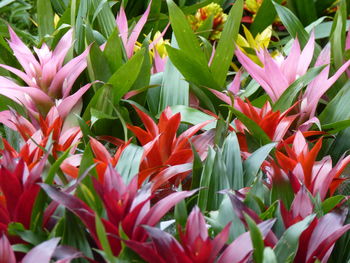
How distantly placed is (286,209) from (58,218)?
334 millimetres

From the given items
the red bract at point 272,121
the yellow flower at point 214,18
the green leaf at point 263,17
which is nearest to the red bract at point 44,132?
the red bract at point 272,121

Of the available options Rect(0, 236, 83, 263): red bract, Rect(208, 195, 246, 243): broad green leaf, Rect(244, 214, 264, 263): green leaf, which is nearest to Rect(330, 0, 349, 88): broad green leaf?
Rect(208, 195, 246, 243): broad green leaf

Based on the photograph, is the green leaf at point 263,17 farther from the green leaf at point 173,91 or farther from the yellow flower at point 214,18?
the green leaf at point 173,91

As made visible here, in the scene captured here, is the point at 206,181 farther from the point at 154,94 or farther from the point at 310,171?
the point at 154,94

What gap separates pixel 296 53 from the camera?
1413 millimetres

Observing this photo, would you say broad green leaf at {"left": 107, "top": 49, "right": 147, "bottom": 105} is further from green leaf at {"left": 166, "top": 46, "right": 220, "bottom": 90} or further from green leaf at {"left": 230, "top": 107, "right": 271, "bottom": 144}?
green leaf at {"left": 230, "top": 107, "right": 271, "bottom": 144}

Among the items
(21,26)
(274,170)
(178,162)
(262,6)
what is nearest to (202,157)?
(178,162)

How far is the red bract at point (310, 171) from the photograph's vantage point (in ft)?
3.28

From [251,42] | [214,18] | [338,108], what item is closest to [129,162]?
[338,108]

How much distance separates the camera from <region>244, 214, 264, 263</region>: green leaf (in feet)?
2.57

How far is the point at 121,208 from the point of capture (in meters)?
0.87

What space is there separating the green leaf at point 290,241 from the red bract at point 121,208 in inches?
5.4

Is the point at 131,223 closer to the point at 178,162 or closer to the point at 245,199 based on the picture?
the point at 245,199

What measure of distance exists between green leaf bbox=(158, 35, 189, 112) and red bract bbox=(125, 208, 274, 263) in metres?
0.62
